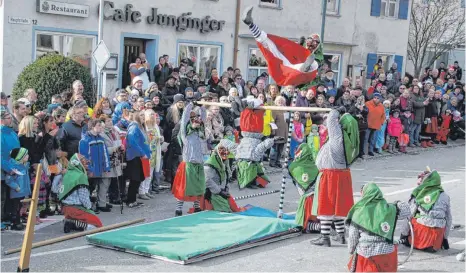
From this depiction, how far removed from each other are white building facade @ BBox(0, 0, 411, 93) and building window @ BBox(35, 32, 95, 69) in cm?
2

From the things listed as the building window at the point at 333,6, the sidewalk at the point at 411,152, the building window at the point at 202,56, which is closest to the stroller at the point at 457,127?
the sidewalk at the point at 411,152

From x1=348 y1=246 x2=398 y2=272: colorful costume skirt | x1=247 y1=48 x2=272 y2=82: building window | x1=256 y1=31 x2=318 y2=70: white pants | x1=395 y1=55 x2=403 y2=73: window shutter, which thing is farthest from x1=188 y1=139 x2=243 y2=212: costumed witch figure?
x1=395 y1=55 x2=403 y2=73: window shutter

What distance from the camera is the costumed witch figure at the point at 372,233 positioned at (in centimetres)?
989

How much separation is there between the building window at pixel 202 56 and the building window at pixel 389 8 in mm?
9432

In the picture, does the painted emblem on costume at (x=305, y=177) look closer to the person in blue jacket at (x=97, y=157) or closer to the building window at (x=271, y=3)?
the person in blue jacket at (x=97, y=157)

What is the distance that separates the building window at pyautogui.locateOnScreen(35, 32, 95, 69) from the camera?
765 inches

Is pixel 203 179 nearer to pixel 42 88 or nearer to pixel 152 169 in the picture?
pixel 152 169

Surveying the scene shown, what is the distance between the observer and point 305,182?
41.5ft

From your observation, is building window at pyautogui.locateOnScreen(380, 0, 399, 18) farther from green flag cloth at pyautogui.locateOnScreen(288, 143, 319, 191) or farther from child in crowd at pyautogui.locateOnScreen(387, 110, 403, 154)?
green flag cloth at pyautogui.locateOnScreen(288, 143, 319, 191)

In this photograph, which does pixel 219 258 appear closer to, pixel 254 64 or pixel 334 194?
pixel 334 194

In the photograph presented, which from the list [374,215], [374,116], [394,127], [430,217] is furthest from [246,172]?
[394,127]

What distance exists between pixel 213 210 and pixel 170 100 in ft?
17.3

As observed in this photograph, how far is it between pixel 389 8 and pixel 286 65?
19608 millimetres

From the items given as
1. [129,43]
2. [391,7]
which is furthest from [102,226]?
[391,7]
